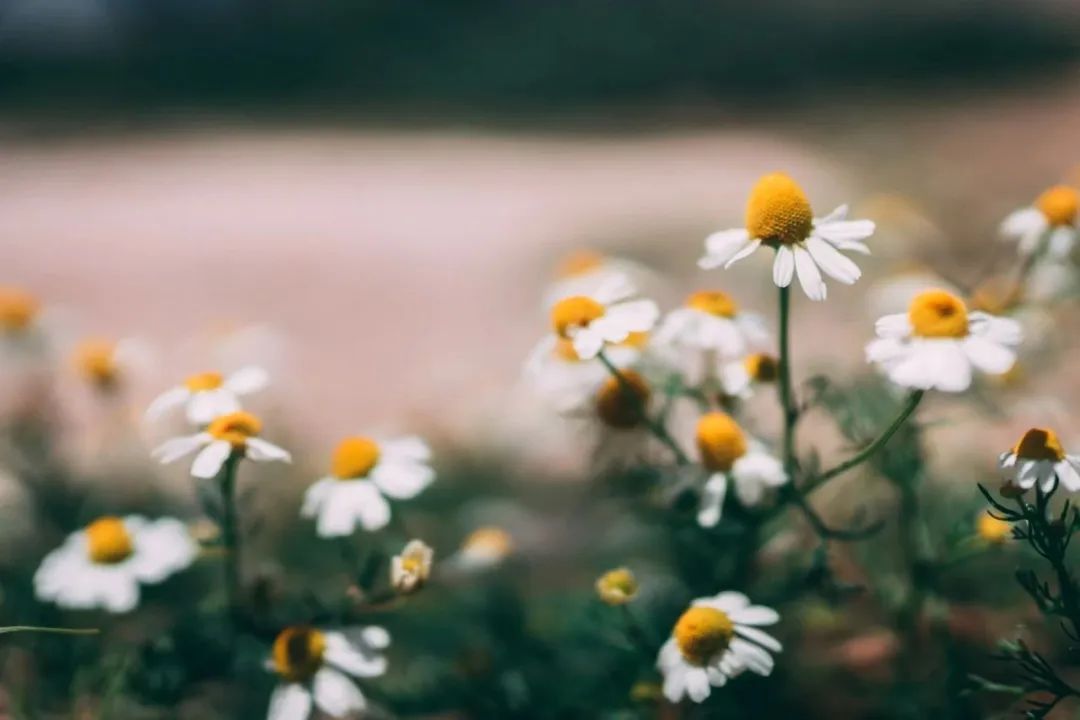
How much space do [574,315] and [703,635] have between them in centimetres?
35

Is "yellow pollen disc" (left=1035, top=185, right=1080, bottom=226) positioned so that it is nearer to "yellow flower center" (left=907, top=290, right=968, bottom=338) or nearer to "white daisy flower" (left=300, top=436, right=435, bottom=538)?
"yellow flower center" (left=907, top=290, right=968, bottom=338)

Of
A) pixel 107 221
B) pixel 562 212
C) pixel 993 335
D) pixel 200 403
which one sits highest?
pixel 993 335

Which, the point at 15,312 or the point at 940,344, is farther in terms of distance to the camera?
the point at 15,312

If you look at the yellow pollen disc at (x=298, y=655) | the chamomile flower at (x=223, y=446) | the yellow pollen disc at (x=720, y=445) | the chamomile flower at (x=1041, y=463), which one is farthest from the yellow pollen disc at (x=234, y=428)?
the chamomile flower at (x=1041, y=463)

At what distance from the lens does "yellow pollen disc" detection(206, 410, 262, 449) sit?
1.13 metres

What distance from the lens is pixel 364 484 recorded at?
124 cm

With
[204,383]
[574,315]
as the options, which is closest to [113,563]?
[204,383]

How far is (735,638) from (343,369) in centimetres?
211

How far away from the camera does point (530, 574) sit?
199 cm

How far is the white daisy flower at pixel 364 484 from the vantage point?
119 centimetres

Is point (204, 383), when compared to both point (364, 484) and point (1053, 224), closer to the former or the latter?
point (364, 484)

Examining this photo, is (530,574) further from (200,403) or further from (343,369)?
(343,369)

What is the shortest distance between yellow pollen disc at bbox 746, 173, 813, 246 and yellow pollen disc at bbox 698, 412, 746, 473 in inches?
8.7

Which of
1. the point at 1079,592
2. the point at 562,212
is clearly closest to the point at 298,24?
the point at 562,212
